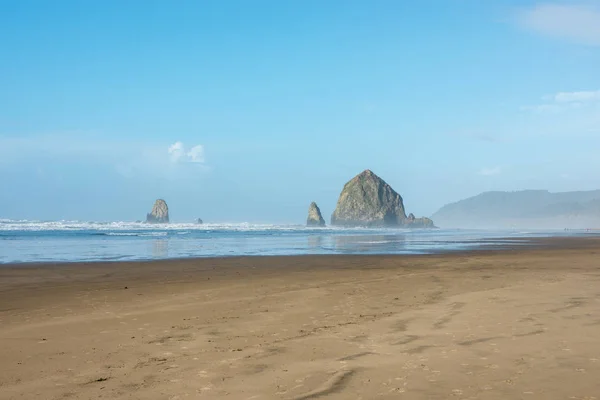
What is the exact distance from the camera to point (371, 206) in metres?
179

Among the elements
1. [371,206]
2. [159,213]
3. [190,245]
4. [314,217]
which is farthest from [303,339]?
[371,206]

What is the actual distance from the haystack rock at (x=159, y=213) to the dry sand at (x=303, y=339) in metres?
160

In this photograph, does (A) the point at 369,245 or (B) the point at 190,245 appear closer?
(B) the point at 190,245

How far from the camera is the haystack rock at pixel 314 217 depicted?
6860 inches

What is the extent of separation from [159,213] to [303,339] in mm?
171877

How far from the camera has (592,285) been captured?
46.6 ft

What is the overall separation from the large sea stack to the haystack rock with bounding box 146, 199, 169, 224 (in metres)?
54.8

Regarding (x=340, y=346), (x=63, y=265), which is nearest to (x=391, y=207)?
(x=63, y=265)

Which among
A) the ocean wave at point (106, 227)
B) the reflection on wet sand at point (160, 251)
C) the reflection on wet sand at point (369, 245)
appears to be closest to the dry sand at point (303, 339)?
the reflection on wet sand at point (160, 251)

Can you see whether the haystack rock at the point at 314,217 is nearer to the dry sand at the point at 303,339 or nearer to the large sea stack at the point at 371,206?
the large sea stack at the point at 371,206

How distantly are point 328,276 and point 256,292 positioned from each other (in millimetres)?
4446

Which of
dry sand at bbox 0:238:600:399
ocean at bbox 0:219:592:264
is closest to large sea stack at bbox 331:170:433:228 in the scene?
ocean at bbox 0:219:592:264

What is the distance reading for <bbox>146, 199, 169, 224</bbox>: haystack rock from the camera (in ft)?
565

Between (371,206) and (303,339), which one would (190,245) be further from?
(371,206)
